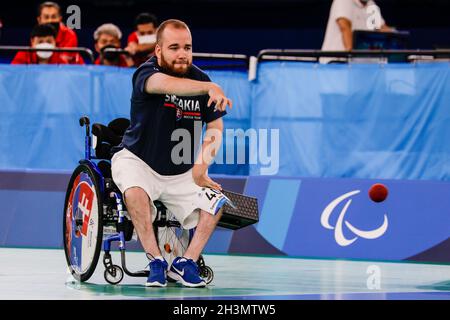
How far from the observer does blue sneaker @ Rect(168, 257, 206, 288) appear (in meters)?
7.67

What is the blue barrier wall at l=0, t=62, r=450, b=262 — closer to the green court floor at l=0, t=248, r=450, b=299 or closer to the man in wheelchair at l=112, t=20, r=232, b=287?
the green court floor at l=0, t=248, r=450, b=299

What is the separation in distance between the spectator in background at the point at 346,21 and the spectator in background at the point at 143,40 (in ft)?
6.14

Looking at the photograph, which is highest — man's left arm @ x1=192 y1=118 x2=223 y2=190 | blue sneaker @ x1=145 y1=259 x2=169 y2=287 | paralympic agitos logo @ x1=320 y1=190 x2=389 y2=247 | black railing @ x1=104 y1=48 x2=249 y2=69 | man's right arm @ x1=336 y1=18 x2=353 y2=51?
man's right arm @ x1=336 y1=18 x2=353 y2=51

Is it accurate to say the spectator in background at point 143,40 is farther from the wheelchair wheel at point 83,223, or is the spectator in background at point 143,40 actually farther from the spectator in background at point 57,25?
the wheelchair wheel at point 83,223

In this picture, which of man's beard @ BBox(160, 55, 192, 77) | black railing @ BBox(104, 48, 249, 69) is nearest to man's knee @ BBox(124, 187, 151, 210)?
man's beard @ BBox(160, 55, 192, 77)

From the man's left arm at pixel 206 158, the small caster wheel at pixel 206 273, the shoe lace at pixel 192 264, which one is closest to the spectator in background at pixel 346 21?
the man's left arm at pixel 206 158

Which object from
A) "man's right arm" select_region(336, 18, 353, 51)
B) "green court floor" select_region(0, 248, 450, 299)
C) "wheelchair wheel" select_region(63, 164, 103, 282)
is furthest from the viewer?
"man's right arm" select_region(336, 18, 353, 51)

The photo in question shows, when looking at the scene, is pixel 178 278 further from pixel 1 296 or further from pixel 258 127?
pixel 258 127
